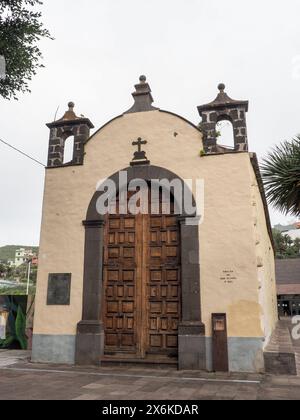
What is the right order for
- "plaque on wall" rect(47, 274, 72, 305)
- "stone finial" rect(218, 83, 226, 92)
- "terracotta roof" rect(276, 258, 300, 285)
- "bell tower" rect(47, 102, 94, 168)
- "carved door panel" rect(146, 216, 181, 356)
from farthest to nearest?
"terracotta roof" rect(276, 258, 300, 285), "bell tower" rect(47, 102, 94, 168), "stone finial" rect(218, 83, 226, 92), "plaque on wall" rect(47, 274, 72, 305), "carved door panel" rect(146, 216, 181, 356)

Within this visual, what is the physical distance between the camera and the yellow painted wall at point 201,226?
24.9ft

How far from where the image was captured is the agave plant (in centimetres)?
762

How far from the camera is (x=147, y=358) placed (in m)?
7.89

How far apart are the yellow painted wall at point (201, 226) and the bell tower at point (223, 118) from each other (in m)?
0.20

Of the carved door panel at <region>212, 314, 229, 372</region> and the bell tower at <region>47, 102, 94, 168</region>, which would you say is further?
the bell tower at <region>47, 102, 94, 168</region>

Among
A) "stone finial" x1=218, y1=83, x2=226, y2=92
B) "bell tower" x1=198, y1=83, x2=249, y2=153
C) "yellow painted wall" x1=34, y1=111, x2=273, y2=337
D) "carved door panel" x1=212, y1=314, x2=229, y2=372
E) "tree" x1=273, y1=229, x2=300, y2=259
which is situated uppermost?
"tree" x1=273, y1=229, x2=300, y2=259

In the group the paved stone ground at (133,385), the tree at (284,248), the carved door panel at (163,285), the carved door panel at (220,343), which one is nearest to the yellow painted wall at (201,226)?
the carved door panel at (220,343)

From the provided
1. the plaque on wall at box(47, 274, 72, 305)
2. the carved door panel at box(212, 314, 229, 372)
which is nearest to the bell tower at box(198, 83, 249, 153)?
the carved door panel at box(212, 314, 229, 372)

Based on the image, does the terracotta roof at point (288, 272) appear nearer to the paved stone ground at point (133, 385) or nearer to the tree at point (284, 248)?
the tree at point (284, 248)

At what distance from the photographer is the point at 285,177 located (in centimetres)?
768

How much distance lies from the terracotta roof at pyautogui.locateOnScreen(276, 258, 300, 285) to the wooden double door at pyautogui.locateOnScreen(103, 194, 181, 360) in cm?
2182

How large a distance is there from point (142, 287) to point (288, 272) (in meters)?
23.2

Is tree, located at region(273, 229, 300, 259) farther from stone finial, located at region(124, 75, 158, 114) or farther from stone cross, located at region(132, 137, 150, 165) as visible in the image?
stone cross, located at region(132, 137, 150, 165)

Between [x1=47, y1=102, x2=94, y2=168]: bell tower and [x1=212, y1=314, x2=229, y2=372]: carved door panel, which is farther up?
[x1=47, y1=102, x2=94, y2=168]: bell tower
